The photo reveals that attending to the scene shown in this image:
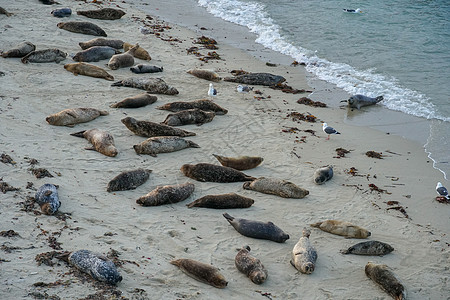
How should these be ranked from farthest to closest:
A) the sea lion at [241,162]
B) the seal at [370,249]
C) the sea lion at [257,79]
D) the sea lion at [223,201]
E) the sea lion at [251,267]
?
1. the sea lion at [257,79]
2. the sea lion at [241,162]
3. the sea lion at [223,201]
4. the seal at [370,249]
5. the sea lion at [251,267]

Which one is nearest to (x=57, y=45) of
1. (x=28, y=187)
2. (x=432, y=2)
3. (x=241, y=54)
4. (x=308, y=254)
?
(x=241, y=54)

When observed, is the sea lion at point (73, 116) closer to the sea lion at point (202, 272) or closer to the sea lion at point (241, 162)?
the sea lion at point (241, 162)

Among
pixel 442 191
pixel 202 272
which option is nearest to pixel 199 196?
pixel 202 272

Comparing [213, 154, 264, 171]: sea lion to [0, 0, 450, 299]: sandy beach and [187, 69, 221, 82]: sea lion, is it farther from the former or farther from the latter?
[187, 69, 221, 82]: sea lion

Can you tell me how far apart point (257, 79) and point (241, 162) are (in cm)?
454

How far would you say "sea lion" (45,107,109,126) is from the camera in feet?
29.7

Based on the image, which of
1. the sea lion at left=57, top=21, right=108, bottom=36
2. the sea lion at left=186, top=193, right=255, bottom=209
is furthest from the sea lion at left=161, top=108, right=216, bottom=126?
the sea lion at left=57, top=21, right=108, bottom=36

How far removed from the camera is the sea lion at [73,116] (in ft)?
29.7

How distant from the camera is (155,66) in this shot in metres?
12.4

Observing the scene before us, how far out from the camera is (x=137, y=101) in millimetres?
10352

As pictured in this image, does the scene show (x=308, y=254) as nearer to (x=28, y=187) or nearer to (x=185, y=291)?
(x=185, y=291)

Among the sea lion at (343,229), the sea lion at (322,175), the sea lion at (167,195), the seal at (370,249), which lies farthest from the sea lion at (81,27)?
the seal at (370,249)

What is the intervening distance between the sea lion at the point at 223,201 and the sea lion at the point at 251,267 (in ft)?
4.02

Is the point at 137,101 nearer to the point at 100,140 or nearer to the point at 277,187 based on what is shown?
the point at 100,140
